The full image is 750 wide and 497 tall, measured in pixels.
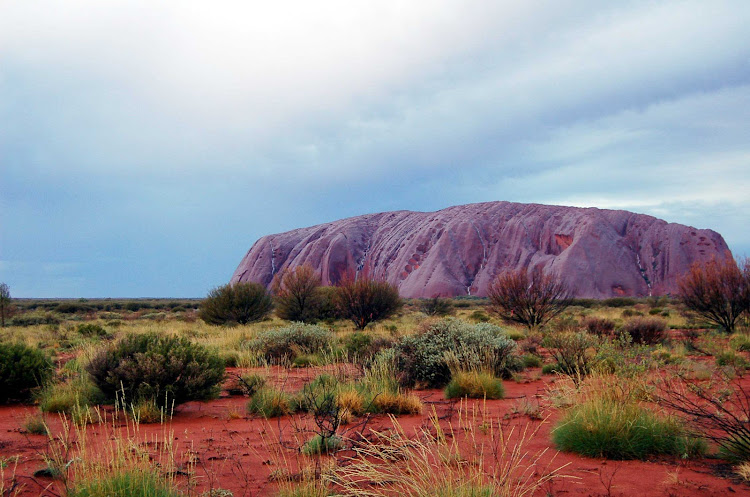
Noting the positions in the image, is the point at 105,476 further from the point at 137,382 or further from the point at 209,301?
the point at 209,301

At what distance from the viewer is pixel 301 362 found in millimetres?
12977

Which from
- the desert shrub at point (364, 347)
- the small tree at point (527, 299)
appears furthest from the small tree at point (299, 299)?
the desert shrub at point (364, 347)

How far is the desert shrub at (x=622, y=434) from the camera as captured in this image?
206 inches

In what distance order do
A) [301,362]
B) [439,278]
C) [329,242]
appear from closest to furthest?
[301,362], [439,278], [329,242]

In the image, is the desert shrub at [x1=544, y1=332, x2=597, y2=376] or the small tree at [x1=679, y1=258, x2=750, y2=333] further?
the small tree at [x1=679, y1=258, x2=750, y2=333]

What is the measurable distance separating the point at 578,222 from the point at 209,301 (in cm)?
5764

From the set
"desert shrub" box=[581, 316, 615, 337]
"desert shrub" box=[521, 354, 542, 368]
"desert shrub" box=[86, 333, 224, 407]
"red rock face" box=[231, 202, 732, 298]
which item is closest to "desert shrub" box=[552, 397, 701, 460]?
"desert shrub" box=[86, 333, 224, 407]

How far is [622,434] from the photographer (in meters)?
5.27

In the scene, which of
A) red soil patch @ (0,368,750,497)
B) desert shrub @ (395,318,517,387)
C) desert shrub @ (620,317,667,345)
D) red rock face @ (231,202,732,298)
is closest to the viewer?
red soil patch @ (0,368,750,497)

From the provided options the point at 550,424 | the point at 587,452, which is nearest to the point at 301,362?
the point at 550,424

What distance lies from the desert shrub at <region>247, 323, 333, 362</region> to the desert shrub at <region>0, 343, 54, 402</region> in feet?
16.9

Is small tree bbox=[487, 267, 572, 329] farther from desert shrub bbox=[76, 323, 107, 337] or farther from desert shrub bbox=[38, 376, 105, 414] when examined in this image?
desert shrub bbox=[38, 376, 105, 414]

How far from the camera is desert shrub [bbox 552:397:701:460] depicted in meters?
5.23

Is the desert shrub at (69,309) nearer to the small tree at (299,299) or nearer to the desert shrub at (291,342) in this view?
the small tree at (299,299)
